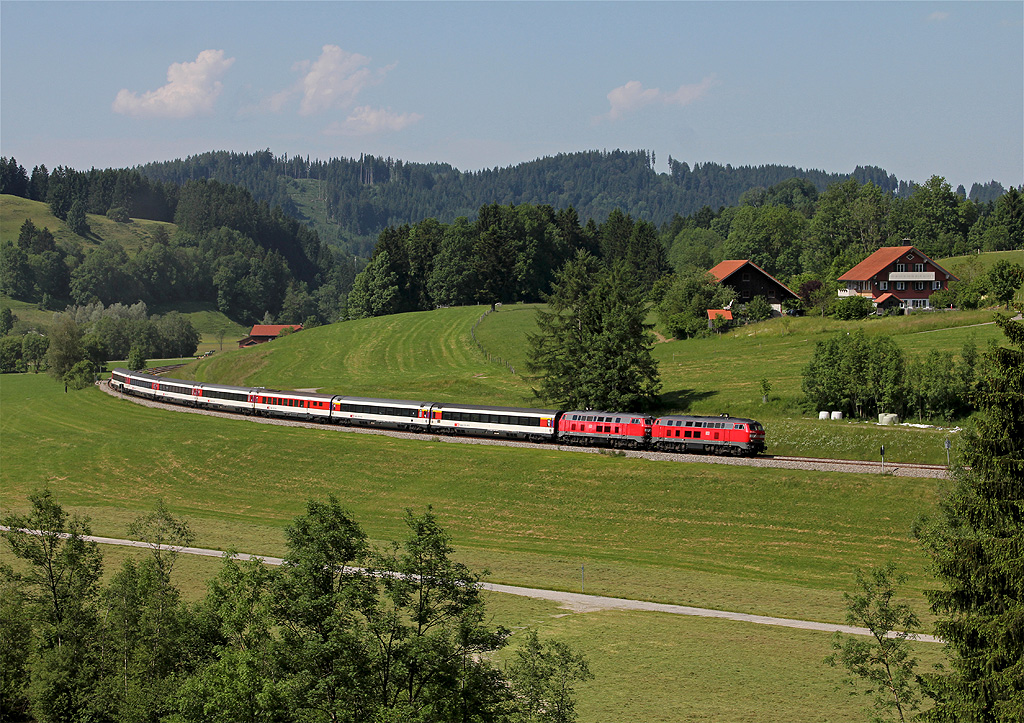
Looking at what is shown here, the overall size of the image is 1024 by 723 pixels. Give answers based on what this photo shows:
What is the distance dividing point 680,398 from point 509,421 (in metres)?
17.1

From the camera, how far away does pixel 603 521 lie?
194 ft

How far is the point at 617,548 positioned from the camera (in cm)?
5462

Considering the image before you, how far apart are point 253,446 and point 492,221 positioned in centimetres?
10946

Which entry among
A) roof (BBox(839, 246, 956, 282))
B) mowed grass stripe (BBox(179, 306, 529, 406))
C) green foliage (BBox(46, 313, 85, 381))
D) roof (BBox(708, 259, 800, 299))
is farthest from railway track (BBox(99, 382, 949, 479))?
roof (BBox(839, 246, 956, 282))

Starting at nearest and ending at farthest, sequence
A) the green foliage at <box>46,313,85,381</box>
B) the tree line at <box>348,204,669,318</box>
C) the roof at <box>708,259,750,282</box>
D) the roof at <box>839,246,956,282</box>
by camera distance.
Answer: the roof at <box>839,246,956,282</box>, the roof at <box>708,259,750,282</box>, the green foliage at <box>46,313,85,381</box>, the tree line at <box>348,204,669,318</box>

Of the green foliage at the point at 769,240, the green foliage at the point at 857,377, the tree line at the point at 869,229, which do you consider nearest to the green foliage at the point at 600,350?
the green foliage at the point at 857,377

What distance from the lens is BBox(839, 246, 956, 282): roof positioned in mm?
120500

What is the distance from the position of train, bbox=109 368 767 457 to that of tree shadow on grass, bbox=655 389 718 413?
10.8 metres

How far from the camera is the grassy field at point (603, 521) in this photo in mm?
34375

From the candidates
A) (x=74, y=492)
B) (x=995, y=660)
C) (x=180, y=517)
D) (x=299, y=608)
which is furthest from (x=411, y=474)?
(x=995, y=660)

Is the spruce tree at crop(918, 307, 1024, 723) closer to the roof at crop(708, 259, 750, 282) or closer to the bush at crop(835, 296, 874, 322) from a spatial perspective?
the bush at crop(835, 296, 874, 322)

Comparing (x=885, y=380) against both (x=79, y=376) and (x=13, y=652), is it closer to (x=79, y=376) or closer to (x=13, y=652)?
(x=13, y=652)

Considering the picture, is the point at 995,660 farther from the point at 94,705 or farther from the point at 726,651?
the point at 94,705

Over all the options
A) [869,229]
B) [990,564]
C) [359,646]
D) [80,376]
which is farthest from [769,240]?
[359,646]
